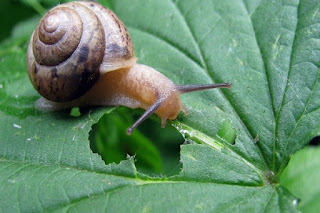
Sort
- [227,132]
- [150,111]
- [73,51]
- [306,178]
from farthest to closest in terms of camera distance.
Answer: [306,178]
[73,51]
[150,111]
[227,132]

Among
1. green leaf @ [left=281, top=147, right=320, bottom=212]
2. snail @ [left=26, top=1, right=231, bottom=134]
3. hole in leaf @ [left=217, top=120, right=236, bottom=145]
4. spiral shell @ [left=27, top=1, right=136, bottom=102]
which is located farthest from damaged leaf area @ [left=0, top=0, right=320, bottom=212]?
green leaf @ [left=281, top=147, right=320, bottom=212]

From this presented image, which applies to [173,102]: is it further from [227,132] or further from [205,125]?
[227,132]

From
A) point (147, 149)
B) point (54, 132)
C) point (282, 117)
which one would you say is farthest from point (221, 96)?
point (54, 132)

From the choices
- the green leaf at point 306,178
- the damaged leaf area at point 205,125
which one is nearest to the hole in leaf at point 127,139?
the damaged leaf area at point 205,125

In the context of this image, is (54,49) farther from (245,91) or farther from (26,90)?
(245,91)

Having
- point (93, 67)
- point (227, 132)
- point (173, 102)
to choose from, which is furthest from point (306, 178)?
point (93, 67)

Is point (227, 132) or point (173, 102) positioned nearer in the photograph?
point (227, 132)

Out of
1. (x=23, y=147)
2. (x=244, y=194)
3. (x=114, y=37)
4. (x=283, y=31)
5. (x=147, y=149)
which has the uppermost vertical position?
(x=283, y=31)

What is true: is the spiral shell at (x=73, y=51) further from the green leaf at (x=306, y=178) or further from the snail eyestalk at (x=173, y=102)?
the green leaf at (x=306, y=178)
